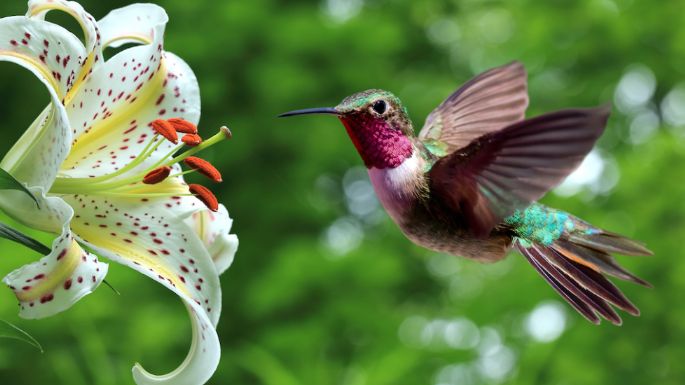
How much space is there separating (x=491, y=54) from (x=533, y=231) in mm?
5040

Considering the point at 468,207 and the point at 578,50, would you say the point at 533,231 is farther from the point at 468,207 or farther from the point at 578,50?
the point at 578,50

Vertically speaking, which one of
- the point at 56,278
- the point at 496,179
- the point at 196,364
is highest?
the point at 496,179

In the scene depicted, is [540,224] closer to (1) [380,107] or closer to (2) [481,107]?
(2) [481,107]

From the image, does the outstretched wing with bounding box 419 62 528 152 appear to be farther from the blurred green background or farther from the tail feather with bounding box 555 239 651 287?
the blurred green background

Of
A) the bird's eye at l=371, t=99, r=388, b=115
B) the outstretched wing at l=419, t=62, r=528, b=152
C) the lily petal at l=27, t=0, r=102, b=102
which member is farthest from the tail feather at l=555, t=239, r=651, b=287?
the lily petal at l=27, t=0, r=102, b=102

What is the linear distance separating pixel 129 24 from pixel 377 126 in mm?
315

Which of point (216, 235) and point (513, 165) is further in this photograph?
point (216, 235)

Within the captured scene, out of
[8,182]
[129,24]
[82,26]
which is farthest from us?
[129,24]

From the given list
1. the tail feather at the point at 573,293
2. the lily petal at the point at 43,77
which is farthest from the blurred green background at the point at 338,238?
the lily petal at the point at 43,77

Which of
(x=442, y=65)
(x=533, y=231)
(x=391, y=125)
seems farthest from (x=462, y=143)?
(x=442, y=65)

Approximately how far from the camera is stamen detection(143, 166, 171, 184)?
3.04 feet

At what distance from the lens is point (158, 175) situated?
932 millimetres

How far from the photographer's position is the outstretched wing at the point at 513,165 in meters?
0.68

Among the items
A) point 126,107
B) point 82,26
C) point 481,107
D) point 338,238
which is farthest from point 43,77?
point 338,238
